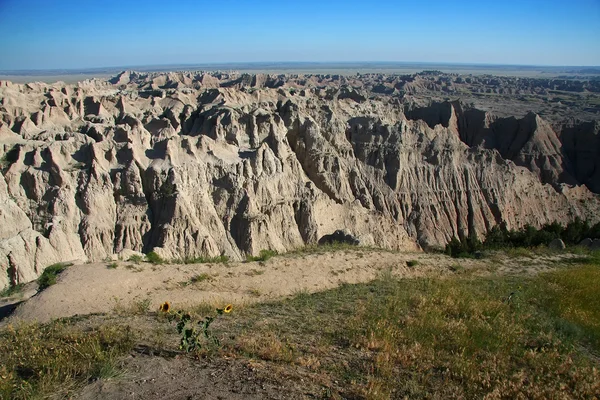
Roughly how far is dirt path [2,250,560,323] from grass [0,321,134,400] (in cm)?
245

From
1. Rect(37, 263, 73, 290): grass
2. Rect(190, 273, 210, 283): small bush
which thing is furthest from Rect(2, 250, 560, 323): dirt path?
Rect(37, 263, 73, 290): grass

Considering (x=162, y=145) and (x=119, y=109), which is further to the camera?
(x=119, y=109)

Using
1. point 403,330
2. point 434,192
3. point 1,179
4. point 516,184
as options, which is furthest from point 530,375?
point 516,184

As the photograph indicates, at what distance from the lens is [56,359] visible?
226 inches

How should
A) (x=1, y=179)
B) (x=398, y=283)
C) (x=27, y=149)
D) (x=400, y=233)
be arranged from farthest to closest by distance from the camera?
(x=400, y=233), (x=27, y=149), (x=1, y=179), (x=398, y=283)

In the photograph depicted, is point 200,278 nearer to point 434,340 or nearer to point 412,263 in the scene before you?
point 412,263

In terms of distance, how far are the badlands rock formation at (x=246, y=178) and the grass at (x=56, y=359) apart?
45.0 ft

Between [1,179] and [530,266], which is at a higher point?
[1,179]

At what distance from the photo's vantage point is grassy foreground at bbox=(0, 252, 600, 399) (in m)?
5.65

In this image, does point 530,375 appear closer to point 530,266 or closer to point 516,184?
point 530,266

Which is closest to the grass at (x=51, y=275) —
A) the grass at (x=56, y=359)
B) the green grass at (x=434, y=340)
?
the grass at (x=56, y=359)

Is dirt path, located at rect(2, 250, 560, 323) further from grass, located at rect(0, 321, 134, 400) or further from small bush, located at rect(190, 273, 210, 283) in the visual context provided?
grass, located at rect(0, 321, 134, 400)

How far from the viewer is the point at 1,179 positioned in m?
22.3

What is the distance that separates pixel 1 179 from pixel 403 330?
22.7 m
